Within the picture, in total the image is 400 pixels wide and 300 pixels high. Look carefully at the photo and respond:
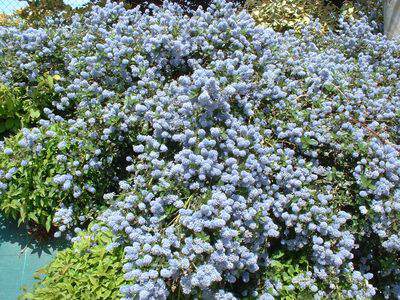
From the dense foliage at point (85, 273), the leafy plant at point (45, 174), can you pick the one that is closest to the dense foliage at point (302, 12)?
the leafy plant at point (45, 174)

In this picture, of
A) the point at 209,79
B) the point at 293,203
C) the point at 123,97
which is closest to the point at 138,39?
the point at 123,97

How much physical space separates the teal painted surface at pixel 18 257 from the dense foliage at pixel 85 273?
0.40m

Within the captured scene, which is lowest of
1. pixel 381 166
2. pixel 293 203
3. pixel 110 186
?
pixel 110 186

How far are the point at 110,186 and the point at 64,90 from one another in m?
0.81

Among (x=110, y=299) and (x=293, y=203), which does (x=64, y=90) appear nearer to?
(x=110, y=299)

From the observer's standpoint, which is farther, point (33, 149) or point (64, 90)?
point (64, 90)

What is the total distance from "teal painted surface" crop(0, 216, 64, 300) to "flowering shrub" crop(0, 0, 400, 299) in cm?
27

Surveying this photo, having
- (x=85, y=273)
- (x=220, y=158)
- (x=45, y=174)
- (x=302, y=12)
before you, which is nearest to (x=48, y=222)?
(x=45, y=174)

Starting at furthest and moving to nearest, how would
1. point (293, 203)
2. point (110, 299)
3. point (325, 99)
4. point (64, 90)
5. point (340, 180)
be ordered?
point (64, 90) → point (325, 99) → point (340, 180) → point (293, 203) → point (110, 299)

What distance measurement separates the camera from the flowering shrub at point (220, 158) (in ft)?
8.21

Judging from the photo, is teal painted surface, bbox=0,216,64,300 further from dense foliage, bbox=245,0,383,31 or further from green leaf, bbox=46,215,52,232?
dense foliage, bbox=245,0,383,31

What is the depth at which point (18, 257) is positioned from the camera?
3221mm

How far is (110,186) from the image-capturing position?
3371mm

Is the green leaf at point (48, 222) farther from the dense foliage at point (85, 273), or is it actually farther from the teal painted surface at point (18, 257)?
the dense foliage at point (85, 273)
